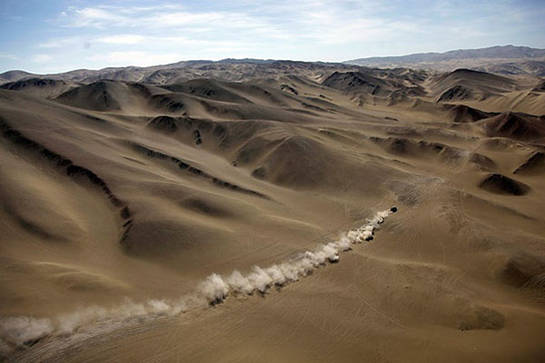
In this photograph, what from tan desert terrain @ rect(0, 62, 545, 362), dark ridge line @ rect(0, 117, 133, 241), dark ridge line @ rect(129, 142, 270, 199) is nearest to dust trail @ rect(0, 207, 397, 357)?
tan desert terrain @ rect(0, 62, 545, 362)

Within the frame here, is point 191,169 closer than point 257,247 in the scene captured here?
No

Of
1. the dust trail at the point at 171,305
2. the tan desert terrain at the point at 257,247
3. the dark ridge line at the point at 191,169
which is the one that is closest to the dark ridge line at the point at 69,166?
the tan desert terrain at the point at 257,247

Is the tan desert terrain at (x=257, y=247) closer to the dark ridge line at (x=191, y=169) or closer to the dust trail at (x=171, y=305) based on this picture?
the dust trail at (x=171, y=305)

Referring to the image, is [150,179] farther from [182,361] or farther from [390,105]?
[390,105]

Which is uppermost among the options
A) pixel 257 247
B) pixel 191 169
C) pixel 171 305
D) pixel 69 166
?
pixel 69 166

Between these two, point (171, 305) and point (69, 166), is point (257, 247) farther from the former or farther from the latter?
point (69, 166)

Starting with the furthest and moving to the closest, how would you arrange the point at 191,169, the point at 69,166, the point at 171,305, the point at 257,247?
the point at 191,169
the point at 69,166
the point at 257,247
the point at 171,305

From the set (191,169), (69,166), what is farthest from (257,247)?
(69,166)
